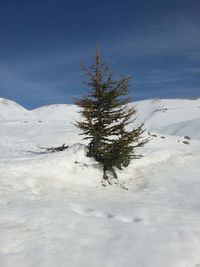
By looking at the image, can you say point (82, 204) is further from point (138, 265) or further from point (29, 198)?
point (138, 265)

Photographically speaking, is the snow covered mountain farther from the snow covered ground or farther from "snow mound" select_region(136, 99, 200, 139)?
the snow covered ground

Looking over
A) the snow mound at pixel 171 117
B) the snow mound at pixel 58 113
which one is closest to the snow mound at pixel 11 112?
the snow mound at pixel 58 113

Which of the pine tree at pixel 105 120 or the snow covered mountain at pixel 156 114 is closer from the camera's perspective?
the pine tree at pixel 105 120

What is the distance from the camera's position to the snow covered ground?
8344mm

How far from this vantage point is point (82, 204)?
502 inches

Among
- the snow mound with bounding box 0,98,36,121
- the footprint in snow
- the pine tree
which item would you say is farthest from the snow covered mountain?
the footprint in snow

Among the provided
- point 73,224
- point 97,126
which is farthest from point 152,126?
point 73,224

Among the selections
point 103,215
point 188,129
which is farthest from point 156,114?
point 103,215

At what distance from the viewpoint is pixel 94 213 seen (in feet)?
38.3

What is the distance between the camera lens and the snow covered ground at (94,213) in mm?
8344

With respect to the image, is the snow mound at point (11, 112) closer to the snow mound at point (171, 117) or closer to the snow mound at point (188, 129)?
the snow mound at point (171, 117)

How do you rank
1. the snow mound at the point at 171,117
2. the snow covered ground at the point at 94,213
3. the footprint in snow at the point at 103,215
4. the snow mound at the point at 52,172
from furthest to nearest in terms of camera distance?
the snow mound at the point at 171,117, the snow mound at the point at 52,172, the footprint in snow at the point at 103,215, the snow covered ground at the point at 94,213

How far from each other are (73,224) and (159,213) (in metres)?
2.90

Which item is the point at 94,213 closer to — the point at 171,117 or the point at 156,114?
the point at 171,117
